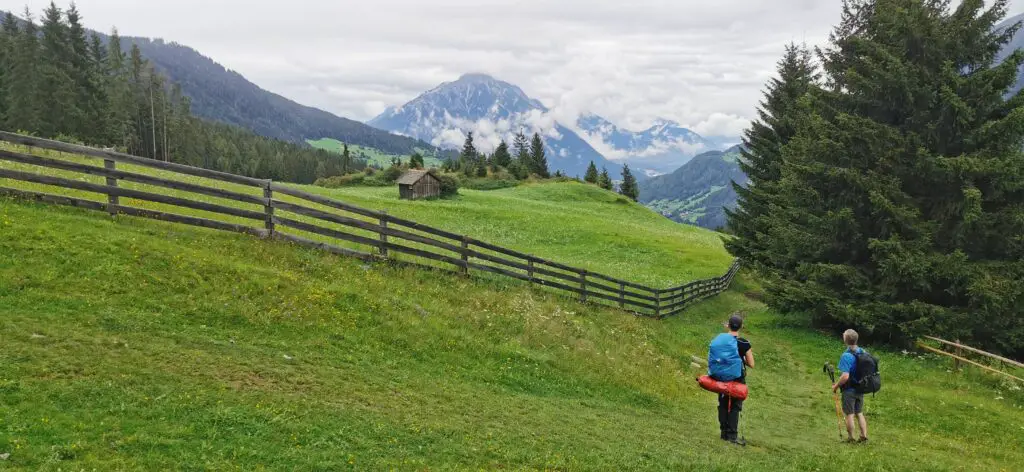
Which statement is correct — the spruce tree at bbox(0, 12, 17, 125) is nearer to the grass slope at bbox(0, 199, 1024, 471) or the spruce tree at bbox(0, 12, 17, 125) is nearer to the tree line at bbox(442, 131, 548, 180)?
the tree line at bbox(442, 131, 548, 180)

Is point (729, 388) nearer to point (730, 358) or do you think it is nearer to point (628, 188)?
point (730, 358)

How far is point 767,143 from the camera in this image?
3506 centimetres

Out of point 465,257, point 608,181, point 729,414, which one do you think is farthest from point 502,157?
point 729,414

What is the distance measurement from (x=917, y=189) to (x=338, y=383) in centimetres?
2265

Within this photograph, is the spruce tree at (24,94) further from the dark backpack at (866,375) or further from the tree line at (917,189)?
the dark backpack at (866,375)

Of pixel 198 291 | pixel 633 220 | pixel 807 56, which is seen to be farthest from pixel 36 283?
pixel 633 220

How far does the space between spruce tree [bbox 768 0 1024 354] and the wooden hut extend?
145 feet

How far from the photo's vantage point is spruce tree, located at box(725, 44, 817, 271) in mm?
33406

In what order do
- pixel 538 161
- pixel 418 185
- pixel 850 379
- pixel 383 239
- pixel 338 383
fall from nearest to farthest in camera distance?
pixel 338 383, pixel 850 379, pixel 383 239, pixel 418 185, pixel 538 161

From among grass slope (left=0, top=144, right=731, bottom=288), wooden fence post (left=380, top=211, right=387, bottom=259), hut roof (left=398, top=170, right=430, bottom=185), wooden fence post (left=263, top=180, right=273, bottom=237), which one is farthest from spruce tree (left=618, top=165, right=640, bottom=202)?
wooden fence post (left=263, top=180, right=273, bottom=237)

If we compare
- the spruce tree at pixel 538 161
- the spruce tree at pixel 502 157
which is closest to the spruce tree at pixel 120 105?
the spruce tree at pixel 502 157

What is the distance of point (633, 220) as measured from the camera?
209 ft

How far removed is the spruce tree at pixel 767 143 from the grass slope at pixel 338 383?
16734 millimetres

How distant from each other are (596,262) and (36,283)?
30.9 m
